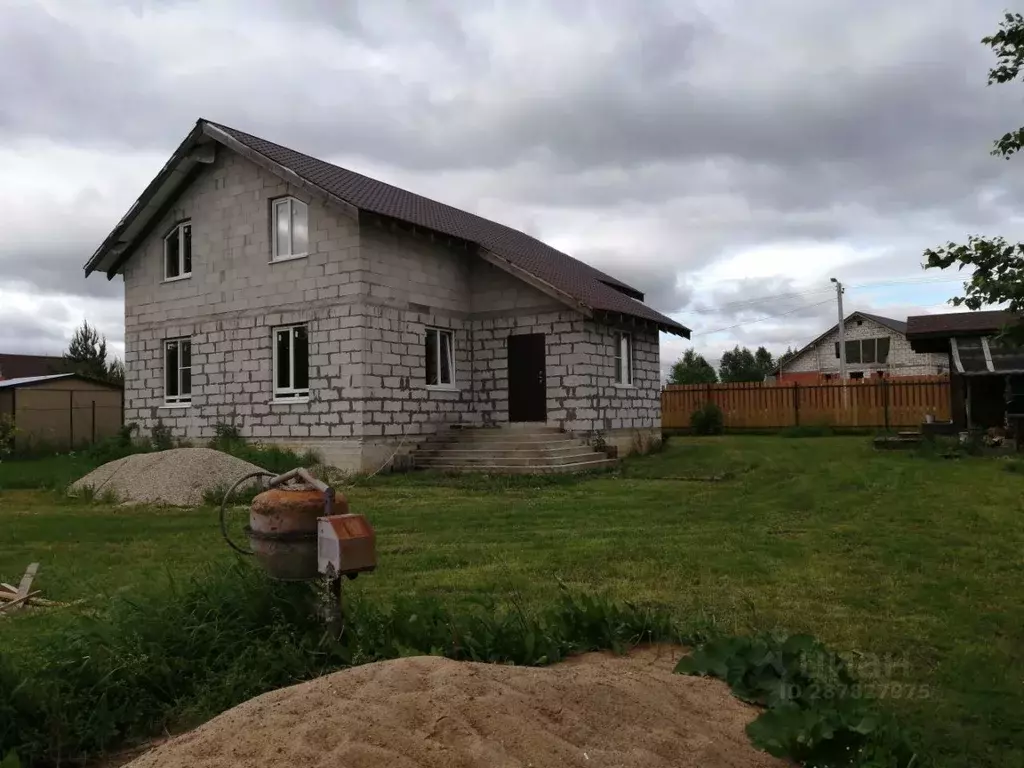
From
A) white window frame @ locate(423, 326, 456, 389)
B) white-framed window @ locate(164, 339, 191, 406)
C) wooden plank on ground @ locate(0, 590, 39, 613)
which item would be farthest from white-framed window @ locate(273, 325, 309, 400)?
wooden plank on ground @ locate(0, 590, 39, 613)

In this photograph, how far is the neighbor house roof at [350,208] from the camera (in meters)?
16.8

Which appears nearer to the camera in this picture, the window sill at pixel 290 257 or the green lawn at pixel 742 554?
the green lawn at pixel 742 554

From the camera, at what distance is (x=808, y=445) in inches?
830

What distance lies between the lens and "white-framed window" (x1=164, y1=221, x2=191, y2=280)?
19.4 meters

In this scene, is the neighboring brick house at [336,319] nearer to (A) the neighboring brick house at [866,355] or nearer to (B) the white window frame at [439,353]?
(B) the white window frame at [439,353]

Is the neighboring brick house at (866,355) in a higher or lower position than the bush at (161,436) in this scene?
higher

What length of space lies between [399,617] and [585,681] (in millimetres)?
1278

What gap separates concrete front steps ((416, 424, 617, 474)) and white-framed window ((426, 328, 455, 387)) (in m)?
1.21

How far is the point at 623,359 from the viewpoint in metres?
19.6

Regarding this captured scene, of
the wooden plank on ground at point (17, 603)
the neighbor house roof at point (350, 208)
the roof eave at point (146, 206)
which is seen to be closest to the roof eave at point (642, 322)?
the neighbor house roof at point (350, 208)

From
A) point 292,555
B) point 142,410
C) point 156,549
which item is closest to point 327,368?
point 142,410

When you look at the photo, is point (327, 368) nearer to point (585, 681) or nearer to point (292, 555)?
point (292, 555)

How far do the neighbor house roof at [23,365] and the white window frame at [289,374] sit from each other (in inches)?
1729

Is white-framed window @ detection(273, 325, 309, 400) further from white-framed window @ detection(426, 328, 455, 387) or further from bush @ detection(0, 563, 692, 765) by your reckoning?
bush @ detection(0, 563, 692, 765)
